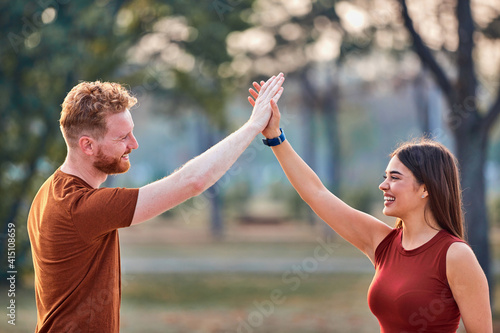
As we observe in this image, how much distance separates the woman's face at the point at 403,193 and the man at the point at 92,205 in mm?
820

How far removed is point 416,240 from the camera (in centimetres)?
307

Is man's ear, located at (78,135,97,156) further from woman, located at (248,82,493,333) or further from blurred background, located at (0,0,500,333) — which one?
blurred background, located at (0,0,500,333)

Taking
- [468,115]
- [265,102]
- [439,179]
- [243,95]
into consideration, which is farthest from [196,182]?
[243,95]

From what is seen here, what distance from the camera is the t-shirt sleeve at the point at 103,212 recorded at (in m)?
2.50

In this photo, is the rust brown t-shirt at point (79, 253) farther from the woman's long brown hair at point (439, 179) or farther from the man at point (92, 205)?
the woman's long brown hair at point (439, 179)

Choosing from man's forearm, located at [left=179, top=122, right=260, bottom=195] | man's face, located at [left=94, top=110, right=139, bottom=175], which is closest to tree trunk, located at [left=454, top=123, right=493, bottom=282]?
man's forearm, located at [left=179, top=122, right=260, bottom=195]

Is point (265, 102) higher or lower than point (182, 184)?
higher

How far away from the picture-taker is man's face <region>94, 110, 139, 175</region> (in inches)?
106

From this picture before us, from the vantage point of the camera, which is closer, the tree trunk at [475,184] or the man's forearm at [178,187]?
the man's forearm at [178,187]

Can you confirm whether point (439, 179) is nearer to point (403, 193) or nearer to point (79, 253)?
point (403, 193)

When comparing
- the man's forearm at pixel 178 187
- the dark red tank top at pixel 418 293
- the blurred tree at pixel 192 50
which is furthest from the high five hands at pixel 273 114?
the blurred tree at pixel 192 50

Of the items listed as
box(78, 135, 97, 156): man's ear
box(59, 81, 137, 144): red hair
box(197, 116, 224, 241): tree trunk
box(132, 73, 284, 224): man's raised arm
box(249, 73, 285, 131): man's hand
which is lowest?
box(132, 73, 284, 224): man's raised arm

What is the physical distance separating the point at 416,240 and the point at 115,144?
146cm

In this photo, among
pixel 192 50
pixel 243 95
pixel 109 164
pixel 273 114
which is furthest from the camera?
pixel 243 95
